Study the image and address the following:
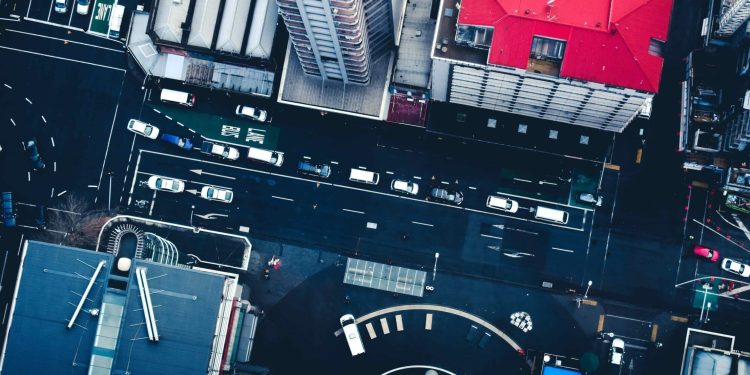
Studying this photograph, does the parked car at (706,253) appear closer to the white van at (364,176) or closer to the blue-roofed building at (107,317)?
the white van at (364,176)

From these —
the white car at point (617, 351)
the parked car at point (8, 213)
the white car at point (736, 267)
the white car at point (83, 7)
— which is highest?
the white car at point (83, 7)

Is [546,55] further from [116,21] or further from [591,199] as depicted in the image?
[116,21]

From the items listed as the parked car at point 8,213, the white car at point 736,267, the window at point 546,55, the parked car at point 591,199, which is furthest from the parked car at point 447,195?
the parked car at point 8,213

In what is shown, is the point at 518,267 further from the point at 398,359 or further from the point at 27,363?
the point at 27,363

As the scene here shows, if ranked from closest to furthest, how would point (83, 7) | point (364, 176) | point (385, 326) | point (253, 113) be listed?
point (385, 326)
point (364, 176)
point (253, 113)
point (83, 7)

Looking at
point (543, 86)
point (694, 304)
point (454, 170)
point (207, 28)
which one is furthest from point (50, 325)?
point (694, 304)

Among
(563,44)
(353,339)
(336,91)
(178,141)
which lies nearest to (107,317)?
(178,141)
